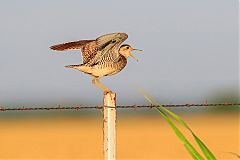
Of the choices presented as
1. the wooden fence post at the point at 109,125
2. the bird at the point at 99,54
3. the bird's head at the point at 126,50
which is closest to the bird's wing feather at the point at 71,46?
the bird at the point at 99,54

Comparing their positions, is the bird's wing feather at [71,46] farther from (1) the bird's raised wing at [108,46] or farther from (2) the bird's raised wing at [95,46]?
(1) the bird's raised wing at [108,46]

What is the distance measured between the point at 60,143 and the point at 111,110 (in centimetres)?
2645

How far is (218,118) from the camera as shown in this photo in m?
45.4

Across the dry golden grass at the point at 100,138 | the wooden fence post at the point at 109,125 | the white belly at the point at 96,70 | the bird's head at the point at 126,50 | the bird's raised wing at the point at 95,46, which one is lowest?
the wooden fence post at the point at 109,125

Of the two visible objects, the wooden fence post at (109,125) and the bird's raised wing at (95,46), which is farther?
the bird's raised wing at (95,46)

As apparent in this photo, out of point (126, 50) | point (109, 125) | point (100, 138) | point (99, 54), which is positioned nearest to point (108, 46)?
point (99, 54)

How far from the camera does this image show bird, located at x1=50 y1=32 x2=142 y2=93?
7.32 metres

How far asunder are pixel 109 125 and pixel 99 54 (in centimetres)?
150

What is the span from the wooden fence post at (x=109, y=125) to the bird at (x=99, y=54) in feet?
3.29

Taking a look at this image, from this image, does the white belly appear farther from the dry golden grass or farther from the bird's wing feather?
the dry golden grass

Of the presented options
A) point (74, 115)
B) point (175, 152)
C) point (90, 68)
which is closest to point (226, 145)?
point (175, 152)

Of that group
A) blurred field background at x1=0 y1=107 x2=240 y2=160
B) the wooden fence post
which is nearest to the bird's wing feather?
the wooden fence post

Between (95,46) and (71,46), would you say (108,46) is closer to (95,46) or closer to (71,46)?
(95,46)

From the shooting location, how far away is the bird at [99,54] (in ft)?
24.0
